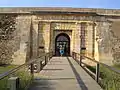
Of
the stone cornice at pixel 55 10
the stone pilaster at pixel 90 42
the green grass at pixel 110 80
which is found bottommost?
the green grass at pixel 110 80

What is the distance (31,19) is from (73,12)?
3267mm

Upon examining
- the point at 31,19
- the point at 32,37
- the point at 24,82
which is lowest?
the point at 24,82

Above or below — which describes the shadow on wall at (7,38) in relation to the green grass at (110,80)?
above

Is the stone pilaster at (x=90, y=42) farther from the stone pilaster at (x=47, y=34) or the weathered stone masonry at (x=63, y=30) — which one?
the stone pilaster at (x=47, y=34)

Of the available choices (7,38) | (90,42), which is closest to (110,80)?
(90,42)

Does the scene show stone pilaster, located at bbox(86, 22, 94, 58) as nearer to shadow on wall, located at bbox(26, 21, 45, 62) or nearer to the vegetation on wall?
shadow on wall, located at bbox(26, 21, 45, 62)

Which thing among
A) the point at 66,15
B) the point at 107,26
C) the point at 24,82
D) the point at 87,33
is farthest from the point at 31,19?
the point at 24,82

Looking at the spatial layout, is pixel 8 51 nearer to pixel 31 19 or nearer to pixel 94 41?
pixel 31 19

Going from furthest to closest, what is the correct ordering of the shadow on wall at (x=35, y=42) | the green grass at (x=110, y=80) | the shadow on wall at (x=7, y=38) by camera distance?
the shadow on wall at (x=7, y=38) < the shadow on wall at (x=35, y=42) < the green grass at (x=110, y=80)

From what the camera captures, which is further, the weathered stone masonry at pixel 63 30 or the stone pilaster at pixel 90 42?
Result: the stone pilaster at pixel 90 42

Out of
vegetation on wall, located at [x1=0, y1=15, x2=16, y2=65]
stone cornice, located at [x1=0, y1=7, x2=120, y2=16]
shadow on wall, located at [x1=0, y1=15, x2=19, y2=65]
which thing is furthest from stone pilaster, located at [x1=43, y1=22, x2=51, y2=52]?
vegetation on wall, located at [x1=0, y1=15, x2=16, y2=65]

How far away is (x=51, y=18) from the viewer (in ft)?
60.6

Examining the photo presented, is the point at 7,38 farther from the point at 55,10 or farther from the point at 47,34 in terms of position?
the point at 55,10

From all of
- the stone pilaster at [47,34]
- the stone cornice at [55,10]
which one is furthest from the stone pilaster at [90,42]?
the stone pilaster at [47,34]
